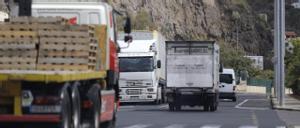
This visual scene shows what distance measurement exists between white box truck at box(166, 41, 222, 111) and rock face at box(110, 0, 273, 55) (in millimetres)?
55546

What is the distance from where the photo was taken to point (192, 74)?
37.9 metres

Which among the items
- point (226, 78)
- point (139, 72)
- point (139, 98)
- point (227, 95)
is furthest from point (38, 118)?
point (227, 95)

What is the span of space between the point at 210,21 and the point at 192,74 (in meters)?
81.2

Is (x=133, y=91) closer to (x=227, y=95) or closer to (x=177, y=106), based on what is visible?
(x=177, y=106)

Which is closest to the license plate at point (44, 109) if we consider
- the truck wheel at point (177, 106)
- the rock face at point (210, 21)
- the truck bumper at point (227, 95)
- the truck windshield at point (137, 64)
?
the truck wheel at point (177, 106)

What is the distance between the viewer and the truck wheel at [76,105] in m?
15.6

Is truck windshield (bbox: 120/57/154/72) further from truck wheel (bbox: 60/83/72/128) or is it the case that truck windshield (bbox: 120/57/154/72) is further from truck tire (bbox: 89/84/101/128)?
truck wheel (bbox: 60/83/72/128)

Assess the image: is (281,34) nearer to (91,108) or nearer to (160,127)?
(160,127)

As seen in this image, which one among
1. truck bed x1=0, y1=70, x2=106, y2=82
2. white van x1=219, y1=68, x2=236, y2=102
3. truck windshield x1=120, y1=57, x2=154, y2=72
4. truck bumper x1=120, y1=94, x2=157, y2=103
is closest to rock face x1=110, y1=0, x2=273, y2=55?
white van x1=219, y1=68, x2=236, y2=102

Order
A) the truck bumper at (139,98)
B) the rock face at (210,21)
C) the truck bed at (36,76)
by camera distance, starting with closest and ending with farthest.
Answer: the truck bed at (36,76), the truck bumper at (139,98), the rock face at (210,21)

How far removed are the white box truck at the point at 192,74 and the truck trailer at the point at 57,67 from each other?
17142 mm

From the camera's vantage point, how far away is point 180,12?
112 meters

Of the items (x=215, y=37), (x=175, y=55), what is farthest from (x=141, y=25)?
(x=175, y=55)

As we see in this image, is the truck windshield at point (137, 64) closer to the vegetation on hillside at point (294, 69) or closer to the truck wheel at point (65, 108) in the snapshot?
the vegetation on hillside at point (294, 69)
